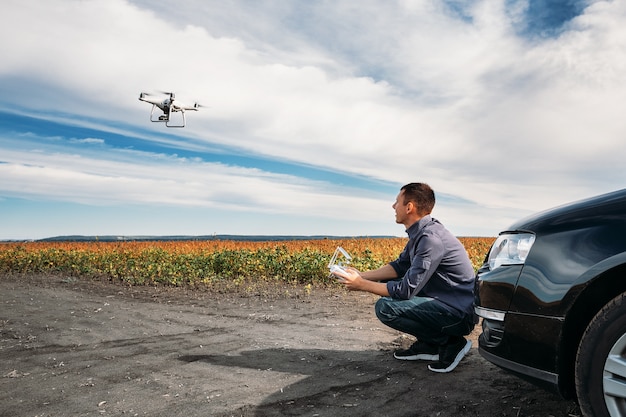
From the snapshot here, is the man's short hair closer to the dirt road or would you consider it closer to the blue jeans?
the blue jeans

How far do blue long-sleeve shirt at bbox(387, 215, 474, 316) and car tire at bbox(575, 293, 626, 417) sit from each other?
1.73 meters

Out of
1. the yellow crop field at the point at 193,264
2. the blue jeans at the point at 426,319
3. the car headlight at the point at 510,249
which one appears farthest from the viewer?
the yellow crop field at the point at 193,264

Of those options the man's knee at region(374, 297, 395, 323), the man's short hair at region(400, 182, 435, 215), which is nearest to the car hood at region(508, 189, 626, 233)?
the man's short hair at region(400, 182, 435, 215)

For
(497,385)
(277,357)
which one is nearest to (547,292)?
(497,385)

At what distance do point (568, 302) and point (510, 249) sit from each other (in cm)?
52

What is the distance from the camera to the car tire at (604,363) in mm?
2619

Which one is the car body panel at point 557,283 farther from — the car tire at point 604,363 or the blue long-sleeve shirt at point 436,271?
the blue long-sleeve shirt at point 436,271

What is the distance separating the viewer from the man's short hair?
474cm

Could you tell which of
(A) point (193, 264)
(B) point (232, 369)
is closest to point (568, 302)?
(B) point (232, 369)

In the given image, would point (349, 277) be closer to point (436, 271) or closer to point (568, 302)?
point (436, 271)

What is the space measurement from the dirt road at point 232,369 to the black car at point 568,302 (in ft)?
2.87

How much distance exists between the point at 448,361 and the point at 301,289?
5901mm

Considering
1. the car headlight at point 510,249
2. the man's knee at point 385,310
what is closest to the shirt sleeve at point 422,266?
the man's knee at point 385,310

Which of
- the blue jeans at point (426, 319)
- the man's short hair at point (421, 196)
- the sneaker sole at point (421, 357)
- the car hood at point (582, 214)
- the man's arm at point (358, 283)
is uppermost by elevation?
A: the man's short hair at point (421, 196)
